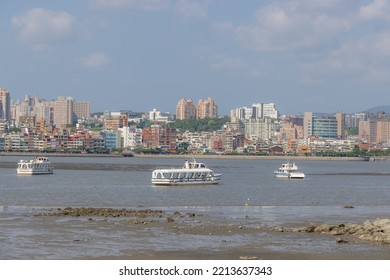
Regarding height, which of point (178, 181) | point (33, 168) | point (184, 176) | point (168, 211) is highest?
point (184, 176)

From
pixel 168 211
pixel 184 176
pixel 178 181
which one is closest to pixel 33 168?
pixel 184 176

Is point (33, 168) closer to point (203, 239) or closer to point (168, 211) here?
point (168, 211)

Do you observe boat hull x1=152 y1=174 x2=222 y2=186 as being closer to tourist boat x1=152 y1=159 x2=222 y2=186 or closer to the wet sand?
tourist boat x1=152 y1=159 x2=222 y2=186

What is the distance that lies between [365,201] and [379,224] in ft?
66.0

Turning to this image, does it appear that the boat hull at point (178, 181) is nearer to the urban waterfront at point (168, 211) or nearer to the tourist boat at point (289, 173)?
the urban waterfront at point (168, 211)

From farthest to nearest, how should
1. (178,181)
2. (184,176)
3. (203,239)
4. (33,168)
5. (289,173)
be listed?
1. (33,168)
2. (289,173)
3. (184,176)
4. (178,181)
5. (203,239)

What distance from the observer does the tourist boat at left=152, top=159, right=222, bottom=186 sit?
58.6m

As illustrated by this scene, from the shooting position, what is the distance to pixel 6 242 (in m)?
24.3

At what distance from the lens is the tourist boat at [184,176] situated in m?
58.6

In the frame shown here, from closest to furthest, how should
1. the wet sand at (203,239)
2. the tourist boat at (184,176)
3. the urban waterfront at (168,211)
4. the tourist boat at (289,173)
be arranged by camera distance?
the wet sand at (203,239), the urban waterfront at (168,211), the tourist boat at (184,176), the tourist boat at (289,173)

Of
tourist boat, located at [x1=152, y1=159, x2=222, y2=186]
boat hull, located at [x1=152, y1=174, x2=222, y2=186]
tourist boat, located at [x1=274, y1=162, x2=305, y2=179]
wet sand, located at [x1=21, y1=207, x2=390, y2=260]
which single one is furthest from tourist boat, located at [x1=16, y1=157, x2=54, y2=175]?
wet sand, located at [x1=21, y1=207, x2=390, y2=260]

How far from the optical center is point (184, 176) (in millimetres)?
59438

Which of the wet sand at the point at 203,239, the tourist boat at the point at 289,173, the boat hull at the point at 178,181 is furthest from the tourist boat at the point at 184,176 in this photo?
the wet sand at the point at 203,239

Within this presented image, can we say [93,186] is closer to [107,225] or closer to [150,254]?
[107,225]
